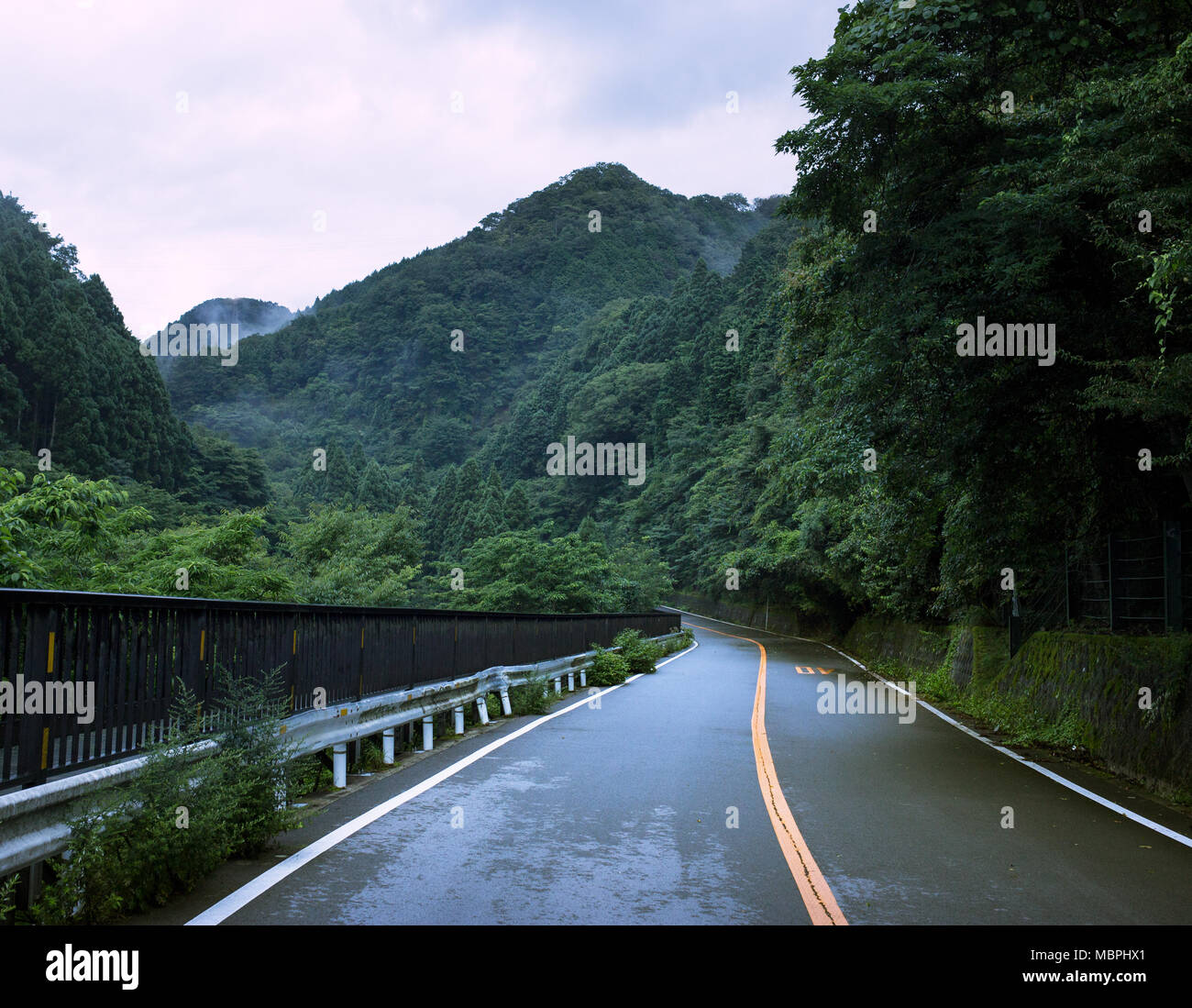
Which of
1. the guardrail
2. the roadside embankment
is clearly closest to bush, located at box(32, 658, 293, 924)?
the guardrail

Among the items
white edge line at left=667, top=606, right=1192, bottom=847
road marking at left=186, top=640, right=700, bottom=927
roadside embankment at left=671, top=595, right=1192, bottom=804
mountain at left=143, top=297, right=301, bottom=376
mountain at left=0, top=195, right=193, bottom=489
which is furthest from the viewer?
mountain at left=143, top=297, right=301, bottom=376

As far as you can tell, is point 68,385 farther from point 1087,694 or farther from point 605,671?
point 1087,694

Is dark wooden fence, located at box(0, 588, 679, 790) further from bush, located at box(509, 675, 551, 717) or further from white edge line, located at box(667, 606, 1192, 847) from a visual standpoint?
white edge line, located at box(667, 606, 1192, 847)

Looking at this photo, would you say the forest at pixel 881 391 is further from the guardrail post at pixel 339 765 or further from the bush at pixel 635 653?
the bush at pixel 635 653

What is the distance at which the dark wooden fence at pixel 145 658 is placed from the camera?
5.53 m

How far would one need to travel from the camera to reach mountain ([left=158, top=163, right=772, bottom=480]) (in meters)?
135

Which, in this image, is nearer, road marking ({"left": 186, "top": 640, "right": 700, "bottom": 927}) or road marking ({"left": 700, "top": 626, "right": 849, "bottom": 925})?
road marking ({"left": 186, "top": 640, "right": 700, "bottom": 927})

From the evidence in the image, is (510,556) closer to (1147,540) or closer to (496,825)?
(1147,540)

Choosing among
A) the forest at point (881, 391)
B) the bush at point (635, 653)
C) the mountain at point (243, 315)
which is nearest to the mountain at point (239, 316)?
the mountain at point (243, 315)

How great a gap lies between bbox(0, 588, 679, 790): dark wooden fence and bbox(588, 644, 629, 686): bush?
1111 cm

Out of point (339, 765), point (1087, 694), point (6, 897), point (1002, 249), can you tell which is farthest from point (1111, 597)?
point (6, 897)
